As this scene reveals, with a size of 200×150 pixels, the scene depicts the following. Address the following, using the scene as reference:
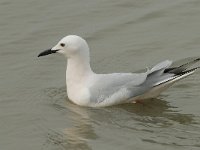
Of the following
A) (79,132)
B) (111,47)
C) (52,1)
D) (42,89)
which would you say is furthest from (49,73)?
(52,1)

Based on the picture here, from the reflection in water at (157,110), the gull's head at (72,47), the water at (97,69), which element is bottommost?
the reflection in water at (157,110)

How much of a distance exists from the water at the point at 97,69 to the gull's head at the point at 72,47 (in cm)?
66

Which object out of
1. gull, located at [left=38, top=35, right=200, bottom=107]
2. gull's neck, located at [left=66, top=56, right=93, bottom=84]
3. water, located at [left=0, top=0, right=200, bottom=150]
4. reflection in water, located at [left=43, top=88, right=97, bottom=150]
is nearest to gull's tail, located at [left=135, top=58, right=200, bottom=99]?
gull, located at [left=38, top=35, right=200, bottom=107]

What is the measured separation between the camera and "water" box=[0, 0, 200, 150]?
835 cm

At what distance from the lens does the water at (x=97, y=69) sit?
27.4 ft

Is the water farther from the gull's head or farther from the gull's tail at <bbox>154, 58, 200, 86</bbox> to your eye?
the gull's head

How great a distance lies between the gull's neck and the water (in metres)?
0.35

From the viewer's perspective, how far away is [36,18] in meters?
12.8

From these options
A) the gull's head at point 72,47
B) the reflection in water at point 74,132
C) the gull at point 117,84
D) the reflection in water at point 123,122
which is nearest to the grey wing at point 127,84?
the gull at point 117,84

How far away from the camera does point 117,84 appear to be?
938 centimetres

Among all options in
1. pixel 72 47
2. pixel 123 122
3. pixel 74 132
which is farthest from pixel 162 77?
pixel 74 132

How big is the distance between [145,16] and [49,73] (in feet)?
8.91

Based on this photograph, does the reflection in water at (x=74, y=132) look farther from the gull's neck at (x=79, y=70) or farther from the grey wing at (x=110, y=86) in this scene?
the gull's neck at (x=79, y=70)

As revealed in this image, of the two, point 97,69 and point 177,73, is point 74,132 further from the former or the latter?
point 97,69
